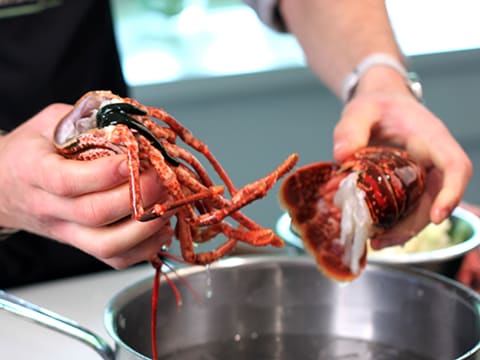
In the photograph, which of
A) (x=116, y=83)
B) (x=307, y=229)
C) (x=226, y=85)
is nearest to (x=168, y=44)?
(x=226, y=85)

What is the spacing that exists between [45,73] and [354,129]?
1.83 ft

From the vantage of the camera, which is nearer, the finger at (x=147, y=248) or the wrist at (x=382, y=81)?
the finger at (x=147, y=248)

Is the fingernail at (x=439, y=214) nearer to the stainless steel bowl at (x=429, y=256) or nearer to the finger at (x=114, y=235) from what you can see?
the stainless steel bowl at (x=429, y=256)

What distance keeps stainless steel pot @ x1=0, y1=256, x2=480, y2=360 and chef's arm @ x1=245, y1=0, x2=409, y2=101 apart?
0.35 meters

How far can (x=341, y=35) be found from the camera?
1423 mm

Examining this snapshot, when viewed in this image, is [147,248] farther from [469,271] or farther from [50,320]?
[469,271]

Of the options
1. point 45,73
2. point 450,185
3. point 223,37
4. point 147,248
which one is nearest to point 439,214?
point 450,185

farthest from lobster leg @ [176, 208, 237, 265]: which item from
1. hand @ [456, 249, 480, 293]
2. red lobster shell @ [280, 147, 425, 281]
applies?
hand @ [456, 249, 480, 293]

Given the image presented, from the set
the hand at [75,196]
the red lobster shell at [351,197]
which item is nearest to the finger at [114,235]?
the hand at [75,196]

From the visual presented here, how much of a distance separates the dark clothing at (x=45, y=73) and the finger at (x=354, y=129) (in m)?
0.50

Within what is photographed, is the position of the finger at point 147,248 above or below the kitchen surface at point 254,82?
above

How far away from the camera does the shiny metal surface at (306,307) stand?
1033 millimetres

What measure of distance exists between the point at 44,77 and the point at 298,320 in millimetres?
620

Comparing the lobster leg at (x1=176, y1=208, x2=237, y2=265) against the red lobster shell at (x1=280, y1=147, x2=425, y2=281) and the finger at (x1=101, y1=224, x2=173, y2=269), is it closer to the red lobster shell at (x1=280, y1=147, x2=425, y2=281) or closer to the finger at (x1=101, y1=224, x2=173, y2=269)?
the finger at (x1=101, y1=224, x2=173, y2=269)
